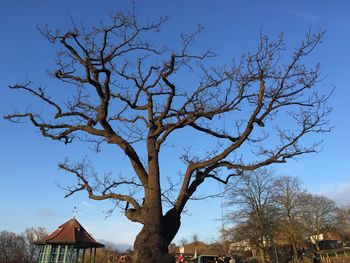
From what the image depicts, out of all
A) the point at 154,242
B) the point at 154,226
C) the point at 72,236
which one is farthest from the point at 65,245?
the point at 154,242

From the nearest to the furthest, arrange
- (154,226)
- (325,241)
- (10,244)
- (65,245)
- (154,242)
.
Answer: (154,242) < (154,226) < (65,245) < (325,241) < (10,244)

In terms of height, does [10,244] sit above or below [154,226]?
above

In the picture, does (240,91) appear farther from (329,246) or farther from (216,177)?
(329,246)

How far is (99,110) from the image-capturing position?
10250 mm

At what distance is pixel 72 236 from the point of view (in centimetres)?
3097

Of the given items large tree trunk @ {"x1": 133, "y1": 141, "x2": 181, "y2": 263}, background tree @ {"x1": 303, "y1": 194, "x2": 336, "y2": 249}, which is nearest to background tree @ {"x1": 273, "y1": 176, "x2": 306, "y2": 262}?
background tree @ {"x1": 303, "y1": 194, "x2": 336, "y2": 249}

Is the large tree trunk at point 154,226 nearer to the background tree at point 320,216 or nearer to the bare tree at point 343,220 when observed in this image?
the background tree at point 320,216

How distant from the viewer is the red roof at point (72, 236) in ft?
99.5

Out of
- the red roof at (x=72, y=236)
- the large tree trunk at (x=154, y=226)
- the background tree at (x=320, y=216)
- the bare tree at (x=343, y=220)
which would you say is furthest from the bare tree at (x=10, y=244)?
the large tree trunk at (x=154, y=226)

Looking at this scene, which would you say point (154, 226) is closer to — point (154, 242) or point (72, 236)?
point (154, 242)

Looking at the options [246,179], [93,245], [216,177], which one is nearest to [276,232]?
[246,179]

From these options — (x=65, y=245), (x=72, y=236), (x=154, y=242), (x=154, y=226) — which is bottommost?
(x=154, y=242)

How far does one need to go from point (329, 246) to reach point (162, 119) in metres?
74.4

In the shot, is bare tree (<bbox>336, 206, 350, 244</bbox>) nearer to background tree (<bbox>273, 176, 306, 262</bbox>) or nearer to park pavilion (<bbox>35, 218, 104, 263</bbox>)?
background tree (<bbox>273, 176, 306, 262</bbox>)
